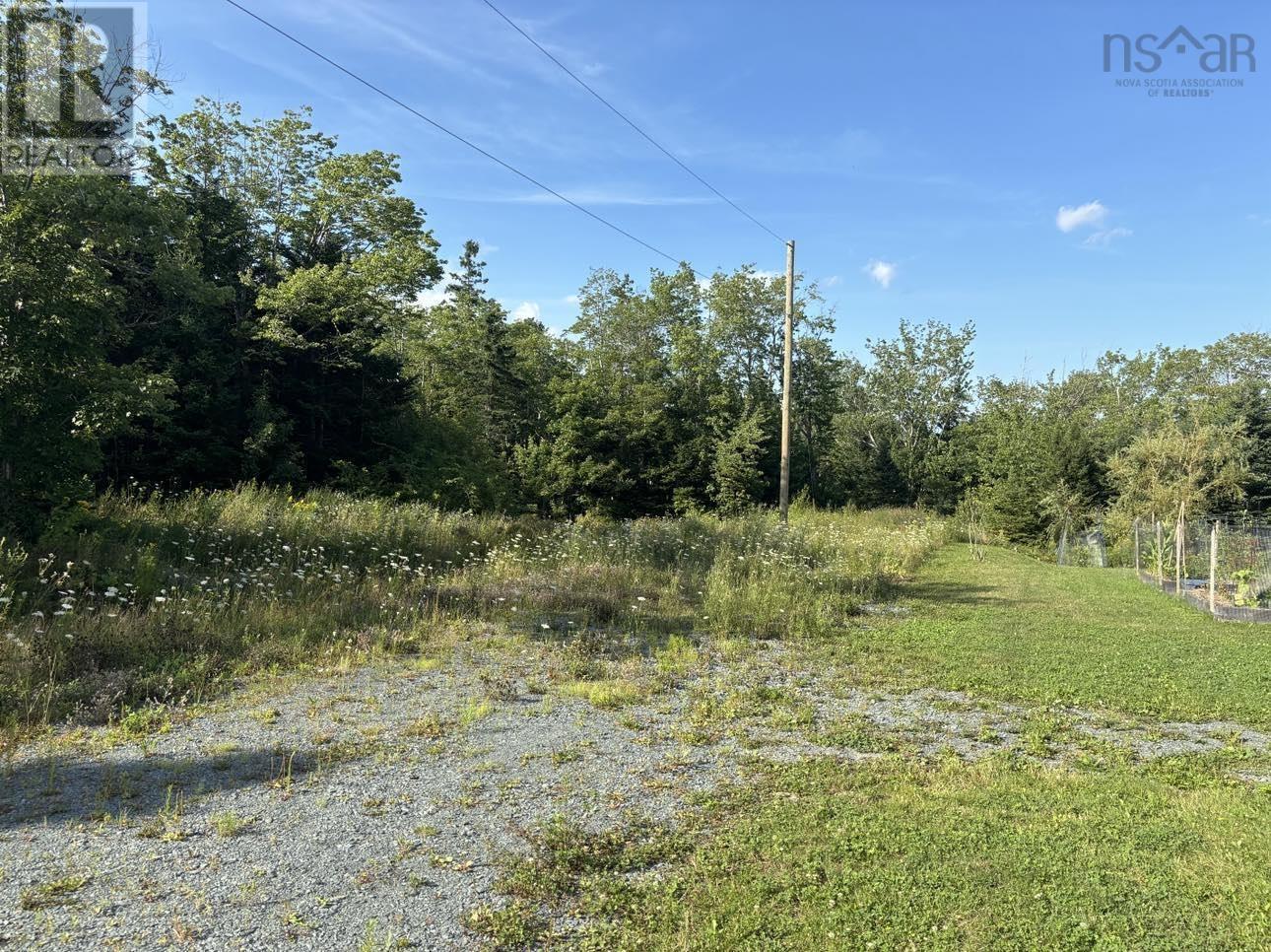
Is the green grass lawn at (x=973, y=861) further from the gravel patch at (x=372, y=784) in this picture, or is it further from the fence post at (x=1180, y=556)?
the fence post at (x=1180, y=556)

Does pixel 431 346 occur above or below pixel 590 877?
above

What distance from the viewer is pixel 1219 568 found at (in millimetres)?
12688

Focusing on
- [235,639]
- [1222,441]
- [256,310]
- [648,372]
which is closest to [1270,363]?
[1222,441]

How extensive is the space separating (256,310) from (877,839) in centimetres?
2164

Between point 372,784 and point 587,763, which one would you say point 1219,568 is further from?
point 372,784

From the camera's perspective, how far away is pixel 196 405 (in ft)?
57.4

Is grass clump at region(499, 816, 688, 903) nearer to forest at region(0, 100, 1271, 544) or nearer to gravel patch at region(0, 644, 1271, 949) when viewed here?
gravel patch at region(0, 644, 1271, 949)

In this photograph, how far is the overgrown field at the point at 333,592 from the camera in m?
5.81

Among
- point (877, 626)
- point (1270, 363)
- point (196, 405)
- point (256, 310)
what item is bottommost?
point (877, 626)

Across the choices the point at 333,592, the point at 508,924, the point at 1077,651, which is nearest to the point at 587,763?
the point at 508,924

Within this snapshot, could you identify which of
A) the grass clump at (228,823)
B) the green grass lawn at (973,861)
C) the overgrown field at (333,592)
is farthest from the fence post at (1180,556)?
the grass clump at (228,823)

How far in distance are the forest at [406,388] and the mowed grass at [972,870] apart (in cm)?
790

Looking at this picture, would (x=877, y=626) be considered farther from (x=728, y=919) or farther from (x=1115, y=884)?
(x=728, y=919)

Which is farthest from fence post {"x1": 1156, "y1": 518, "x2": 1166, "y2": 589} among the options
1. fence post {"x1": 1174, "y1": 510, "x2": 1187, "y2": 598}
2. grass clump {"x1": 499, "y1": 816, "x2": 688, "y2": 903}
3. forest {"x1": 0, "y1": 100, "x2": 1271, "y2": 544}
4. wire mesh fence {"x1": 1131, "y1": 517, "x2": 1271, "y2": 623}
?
grass clump {"x1": 499, "y1": 816, "x2": 688, "y2": 903}
